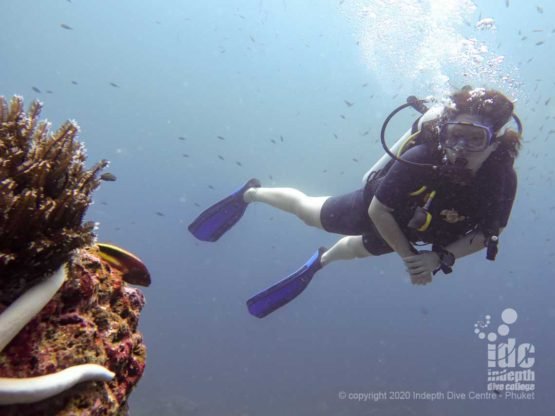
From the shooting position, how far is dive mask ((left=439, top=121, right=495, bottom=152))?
14.0 feet

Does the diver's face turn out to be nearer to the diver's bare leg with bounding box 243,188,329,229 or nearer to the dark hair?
the dark hair

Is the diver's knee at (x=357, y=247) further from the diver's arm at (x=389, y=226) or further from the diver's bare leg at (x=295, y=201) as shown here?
the diver's arm at (x=389, y=226)

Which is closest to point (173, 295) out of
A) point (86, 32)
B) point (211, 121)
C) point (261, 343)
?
point (261, 343)

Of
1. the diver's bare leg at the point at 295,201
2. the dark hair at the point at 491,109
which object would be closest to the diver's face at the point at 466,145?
the dark hair at the point at 491,109

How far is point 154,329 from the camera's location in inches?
2381

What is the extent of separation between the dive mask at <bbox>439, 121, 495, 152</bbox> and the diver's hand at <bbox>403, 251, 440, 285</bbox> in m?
1.32

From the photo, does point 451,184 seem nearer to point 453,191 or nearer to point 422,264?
point 453,191

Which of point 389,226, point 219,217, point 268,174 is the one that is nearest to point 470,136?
point 389,226

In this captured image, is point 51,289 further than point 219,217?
No

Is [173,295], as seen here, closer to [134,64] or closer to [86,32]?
[134,64]

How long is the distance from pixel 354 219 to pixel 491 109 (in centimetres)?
231

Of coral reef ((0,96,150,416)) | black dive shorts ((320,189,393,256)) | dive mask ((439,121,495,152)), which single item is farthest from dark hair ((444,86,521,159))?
coral reef ((0,96,150,416))

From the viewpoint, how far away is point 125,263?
2.62 m

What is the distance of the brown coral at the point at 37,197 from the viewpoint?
1.81m
